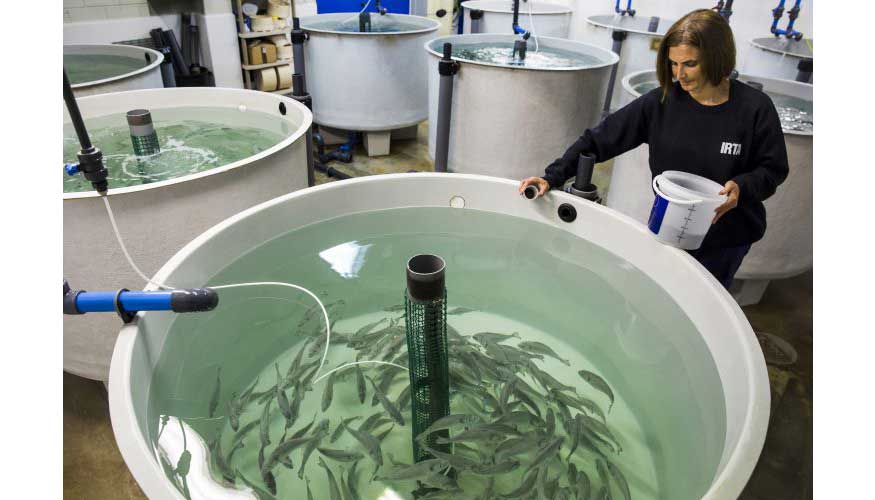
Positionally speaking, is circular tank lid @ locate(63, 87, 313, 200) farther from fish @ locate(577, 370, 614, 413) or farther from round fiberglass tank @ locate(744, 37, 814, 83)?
round fiberglass tank @ locate(744, 37, 814, 83)

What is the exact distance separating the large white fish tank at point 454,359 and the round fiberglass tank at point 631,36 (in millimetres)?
2853

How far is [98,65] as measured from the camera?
12.3 ft

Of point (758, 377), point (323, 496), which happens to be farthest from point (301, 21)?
point (758, 377)

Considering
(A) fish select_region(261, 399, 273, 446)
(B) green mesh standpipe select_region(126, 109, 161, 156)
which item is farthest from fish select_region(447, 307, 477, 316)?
(B) green mesh standpipe select_region(126, 109, 161, 156)

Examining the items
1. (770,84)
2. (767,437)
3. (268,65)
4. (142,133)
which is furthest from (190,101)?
(770,84)

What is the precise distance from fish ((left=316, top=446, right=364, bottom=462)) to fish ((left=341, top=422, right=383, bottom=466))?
40 mm

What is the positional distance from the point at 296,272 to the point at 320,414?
59 cm

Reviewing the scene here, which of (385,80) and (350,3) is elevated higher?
(350,3)

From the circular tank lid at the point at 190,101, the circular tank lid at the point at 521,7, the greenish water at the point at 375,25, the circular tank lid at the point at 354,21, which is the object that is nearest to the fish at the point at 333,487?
the circular tank lid at the point at 190,101

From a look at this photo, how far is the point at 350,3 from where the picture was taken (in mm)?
5598

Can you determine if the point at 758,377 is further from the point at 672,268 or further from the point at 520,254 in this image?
the point at 520,254

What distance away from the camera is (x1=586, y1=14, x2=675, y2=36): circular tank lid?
4738 mm

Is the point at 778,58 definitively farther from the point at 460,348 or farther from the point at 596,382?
the point at 460,348

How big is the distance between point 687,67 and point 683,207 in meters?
0.41
